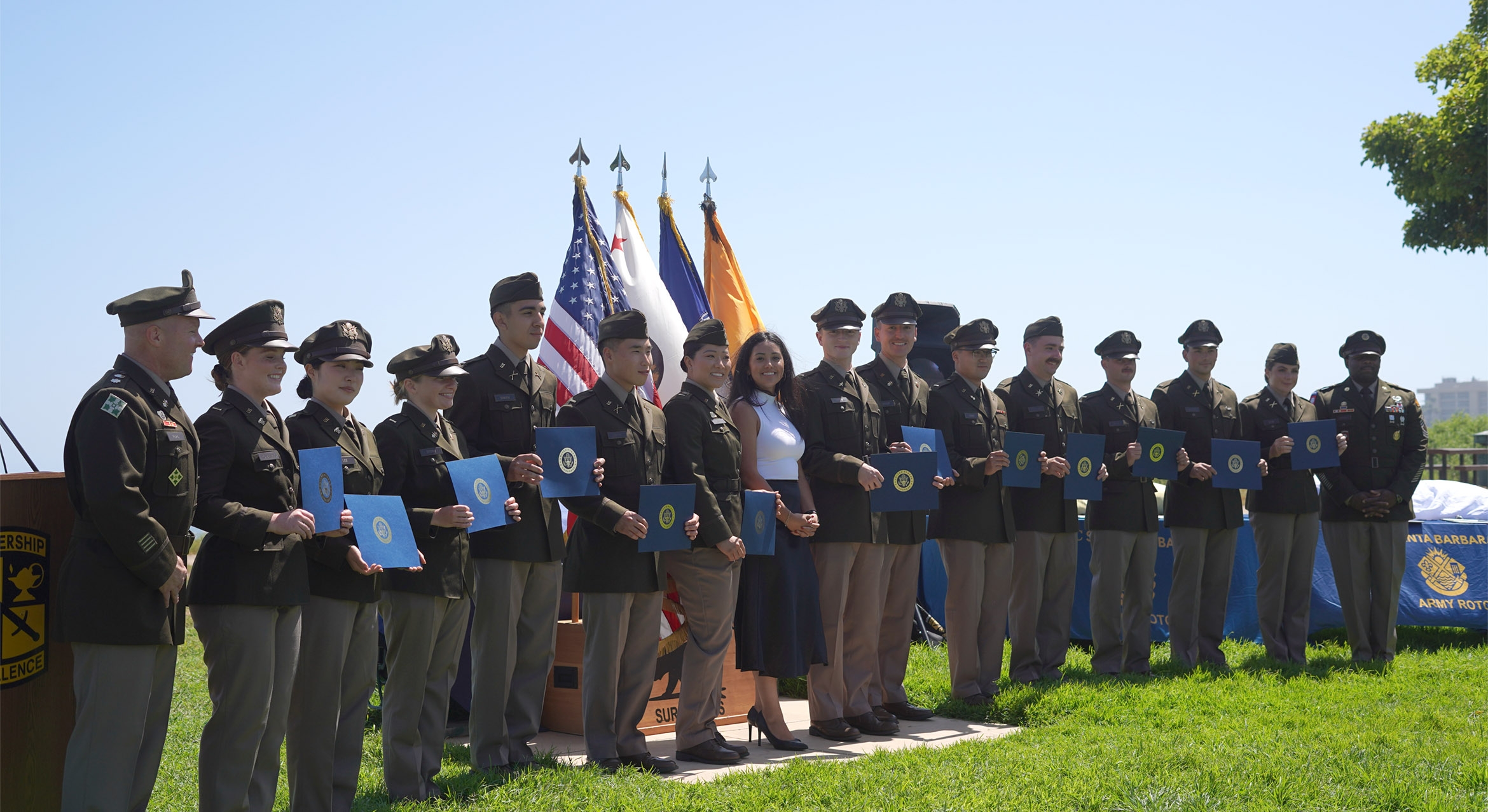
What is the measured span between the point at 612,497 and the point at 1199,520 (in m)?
4.76

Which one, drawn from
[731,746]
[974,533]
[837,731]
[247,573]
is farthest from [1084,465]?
[247,573]

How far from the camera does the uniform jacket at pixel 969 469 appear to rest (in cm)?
736

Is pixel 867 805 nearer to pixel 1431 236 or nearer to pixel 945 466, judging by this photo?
pixel 945 466

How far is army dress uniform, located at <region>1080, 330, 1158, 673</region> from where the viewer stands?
8.20 meters

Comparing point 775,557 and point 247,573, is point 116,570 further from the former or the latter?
point 775,557

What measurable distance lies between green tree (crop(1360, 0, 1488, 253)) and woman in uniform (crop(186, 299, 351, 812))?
18179 millimetres

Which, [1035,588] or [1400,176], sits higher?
[1400,176]

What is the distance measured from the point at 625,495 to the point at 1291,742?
3.66 m

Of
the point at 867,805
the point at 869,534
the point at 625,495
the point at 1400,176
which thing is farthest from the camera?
the point at 1400,176

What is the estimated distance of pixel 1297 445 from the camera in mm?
8570

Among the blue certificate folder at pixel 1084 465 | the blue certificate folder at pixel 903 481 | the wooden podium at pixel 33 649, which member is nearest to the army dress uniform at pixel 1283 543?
the blue certificate folder at pixel 1084 465

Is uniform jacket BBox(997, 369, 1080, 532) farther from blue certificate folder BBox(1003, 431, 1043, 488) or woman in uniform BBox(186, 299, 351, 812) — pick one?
woman in uniform BBox(186, 299, 351, 812)

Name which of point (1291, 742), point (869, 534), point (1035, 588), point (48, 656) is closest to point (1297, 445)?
point (1035, 588)

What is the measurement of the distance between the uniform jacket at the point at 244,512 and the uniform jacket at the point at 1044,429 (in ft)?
16.1
